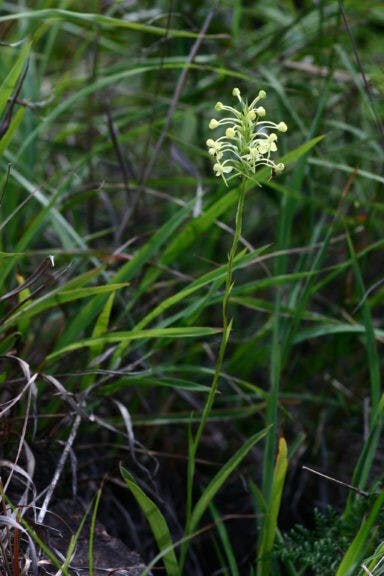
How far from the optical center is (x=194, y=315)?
1461 millimetres

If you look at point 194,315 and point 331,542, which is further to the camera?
point 194,315

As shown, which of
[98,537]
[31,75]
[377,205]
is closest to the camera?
[98,537]

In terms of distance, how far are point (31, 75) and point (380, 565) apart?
54.9 inches

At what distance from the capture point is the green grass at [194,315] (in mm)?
1327

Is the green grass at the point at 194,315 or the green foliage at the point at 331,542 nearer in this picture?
the green foliage at the point at 331,542

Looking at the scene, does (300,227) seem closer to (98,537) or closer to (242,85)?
(242,85)

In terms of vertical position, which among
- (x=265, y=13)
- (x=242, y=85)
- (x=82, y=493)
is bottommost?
(x=82, y=493)

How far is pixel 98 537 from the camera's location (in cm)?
134

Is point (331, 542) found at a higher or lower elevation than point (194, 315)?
lower

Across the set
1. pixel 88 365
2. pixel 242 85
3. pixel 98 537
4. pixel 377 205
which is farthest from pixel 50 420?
pixel 242 85

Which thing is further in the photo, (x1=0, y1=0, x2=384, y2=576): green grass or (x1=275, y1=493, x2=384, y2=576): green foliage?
(x1=0, y1=0, x2=384, y2=576): green grass

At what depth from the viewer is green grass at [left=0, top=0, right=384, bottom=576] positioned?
1327 mm

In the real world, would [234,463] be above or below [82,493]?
above

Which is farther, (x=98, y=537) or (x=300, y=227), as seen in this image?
(x=300, y=227)
